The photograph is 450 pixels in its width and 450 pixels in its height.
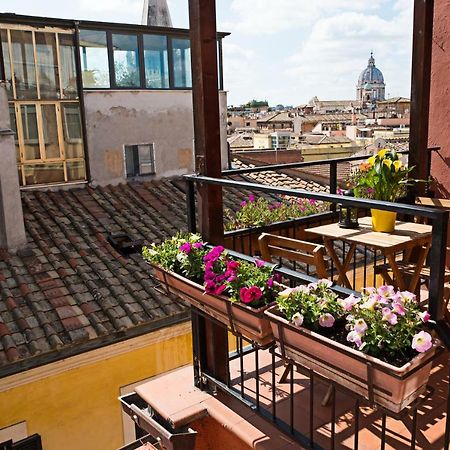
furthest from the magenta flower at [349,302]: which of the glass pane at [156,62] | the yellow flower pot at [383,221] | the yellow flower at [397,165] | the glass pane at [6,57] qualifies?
the glass pane at [156,62]

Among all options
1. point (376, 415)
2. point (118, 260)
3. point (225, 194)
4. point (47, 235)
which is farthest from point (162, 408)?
point (225, 194)

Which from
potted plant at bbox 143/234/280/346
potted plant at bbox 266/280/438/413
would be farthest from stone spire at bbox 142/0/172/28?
potted plant at bbox 266/280/438/413

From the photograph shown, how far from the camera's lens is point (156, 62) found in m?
12.7

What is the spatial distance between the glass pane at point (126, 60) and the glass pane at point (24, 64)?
1871 millimetres

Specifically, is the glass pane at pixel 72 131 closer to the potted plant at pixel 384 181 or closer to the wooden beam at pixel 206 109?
the potted plant at pixel 384 181

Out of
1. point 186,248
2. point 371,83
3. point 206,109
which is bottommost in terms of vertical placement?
point 186,248

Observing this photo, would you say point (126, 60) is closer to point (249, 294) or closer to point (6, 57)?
point (6, 57)

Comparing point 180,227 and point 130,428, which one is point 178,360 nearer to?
point 130,428

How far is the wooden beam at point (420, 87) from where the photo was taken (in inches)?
142

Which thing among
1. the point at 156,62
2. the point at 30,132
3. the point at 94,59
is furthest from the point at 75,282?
the point at 156,62

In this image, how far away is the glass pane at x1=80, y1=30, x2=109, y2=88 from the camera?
37.6ft

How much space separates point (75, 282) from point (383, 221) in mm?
5414

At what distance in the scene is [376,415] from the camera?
2.62m

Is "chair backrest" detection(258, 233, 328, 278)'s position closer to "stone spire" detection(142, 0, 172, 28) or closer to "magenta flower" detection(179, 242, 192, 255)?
"magenta flower" detection(179, 242, 192, 255)
